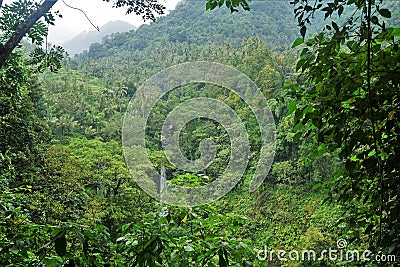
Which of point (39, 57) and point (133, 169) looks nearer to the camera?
point (39, 57)

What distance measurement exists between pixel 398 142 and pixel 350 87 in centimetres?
18

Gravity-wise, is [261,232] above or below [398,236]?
below

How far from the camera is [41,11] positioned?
1.32 metres

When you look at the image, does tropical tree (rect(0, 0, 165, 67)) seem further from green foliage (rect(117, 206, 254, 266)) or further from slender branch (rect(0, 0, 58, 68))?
green foliage (rect(117, 206, 254, 266))

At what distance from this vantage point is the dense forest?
94cm

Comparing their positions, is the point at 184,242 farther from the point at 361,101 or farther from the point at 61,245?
the point at 361,101

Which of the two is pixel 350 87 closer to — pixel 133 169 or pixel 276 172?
pixel 133 169

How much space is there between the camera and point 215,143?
16.2m

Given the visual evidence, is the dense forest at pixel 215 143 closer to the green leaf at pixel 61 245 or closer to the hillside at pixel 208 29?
the green leaf at pixel 61 245

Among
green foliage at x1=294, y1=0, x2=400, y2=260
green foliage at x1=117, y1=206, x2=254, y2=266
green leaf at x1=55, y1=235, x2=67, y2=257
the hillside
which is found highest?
the hillside

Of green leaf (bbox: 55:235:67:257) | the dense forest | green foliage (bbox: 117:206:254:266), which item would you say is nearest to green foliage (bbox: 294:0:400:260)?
the dense forest

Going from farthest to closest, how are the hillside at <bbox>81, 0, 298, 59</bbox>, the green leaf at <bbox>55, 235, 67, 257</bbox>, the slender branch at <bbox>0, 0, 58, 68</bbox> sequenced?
the hillside at <bbox>81, 0, 298, 59</bbox> < the slender branch at <bbox>0, 0, 58, 68</bbox> < the green leaf at <bbox>55, 235, 67, 257</bbox>

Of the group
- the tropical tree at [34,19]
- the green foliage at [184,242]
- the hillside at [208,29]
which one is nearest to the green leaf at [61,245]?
the green foliage at [184,242]

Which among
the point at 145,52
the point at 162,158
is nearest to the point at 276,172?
the point at 162,158
